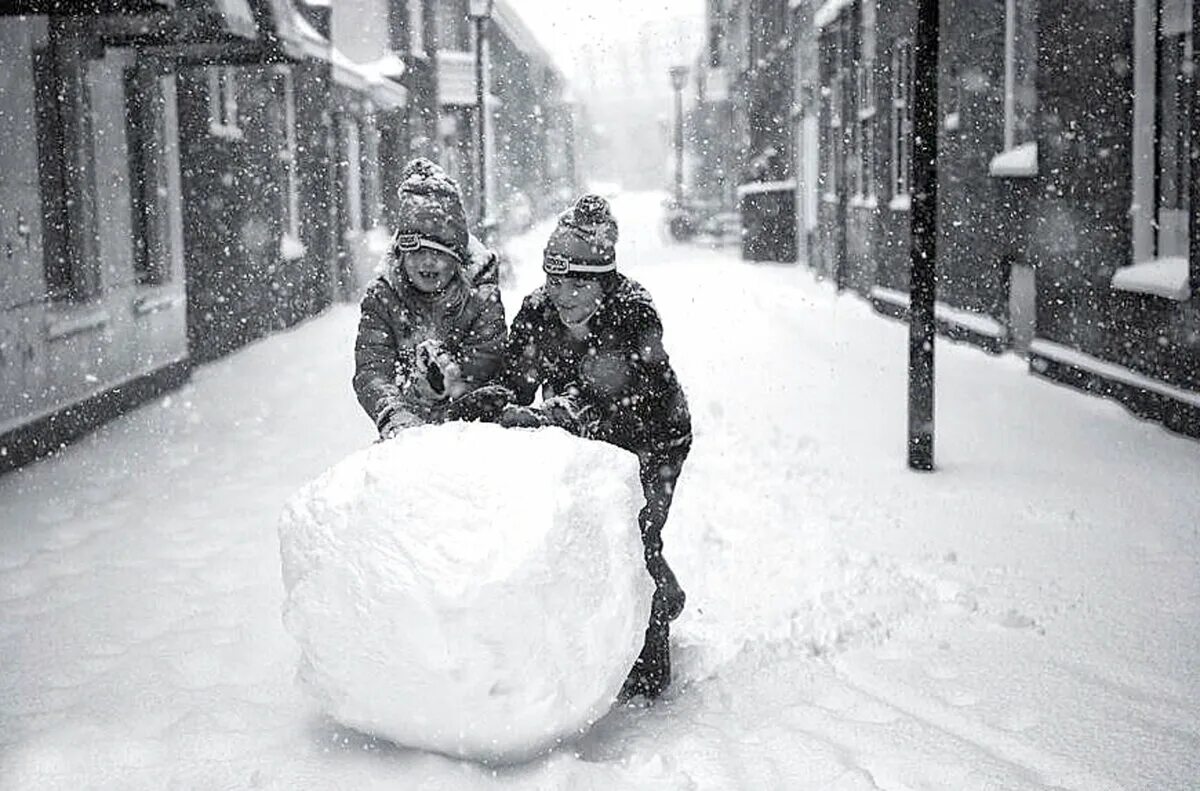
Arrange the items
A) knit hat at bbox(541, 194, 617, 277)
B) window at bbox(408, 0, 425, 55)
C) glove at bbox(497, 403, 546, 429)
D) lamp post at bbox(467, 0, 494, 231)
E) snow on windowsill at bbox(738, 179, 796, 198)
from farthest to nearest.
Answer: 1. window at bbox(408, 0, 425, 55)
2. snow on windowsill at bbox(738, 179, 796, 198)
3. lamp post at bbox(467, 0, 494, 231)
4. knit hat at bbox(541, 194, 617, 277)
5. glove at bbox(497, 403, 546, 429)

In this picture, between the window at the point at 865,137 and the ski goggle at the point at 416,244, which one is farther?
the window at the point at 865,137

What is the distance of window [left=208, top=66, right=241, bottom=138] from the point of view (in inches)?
514

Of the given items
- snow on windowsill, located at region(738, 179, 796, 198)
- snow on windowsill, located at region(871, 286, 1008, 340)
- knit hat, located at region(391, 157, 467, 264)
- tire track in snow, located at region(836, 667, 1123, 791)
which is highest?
snow on windowsill, located at region(738, 179, 796, 198)

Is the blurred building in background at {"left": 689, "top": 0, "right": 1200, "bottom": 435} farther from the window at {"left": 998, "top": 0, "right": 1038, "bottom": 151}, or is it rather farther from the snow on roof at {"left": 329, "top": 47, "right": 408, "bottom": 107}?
the snow on roof at {"left": 329, "top": 47, "right": 408, "bottom": 107}

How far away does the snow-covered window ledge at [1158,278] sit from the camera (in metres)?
7.21

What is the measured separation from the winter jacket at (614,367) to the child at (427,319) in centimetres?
19

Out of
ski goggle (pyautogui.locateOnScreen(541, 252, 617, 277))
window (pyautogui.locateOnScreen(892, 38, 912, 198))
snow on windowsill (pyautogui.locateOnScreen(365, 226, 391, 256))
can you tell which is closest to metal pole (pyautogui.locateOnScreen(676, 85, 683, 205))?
snow on windowsill (pyautogui.locateOnScreen(365, 226, 391, 256))

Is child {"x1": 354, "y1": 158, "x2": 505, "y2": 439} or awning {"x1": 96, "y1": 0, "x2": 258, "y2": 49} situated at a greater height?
awning {"x1": 96, "y1": 0, "x2": 258, "y2": 49}

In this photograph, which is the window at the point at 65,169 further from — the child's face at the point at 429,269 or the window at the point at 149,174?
the child's face at the point at 429,269

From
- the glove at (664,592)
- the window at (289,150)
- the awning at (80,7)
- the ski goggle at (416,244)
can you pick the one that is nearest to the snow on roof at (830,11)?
the window at (289,150)

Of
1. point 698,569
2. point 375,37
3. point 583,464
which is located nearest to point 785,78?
point 375,37

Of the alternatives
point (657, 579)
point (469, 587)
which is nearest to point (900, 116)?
point (657, 579)

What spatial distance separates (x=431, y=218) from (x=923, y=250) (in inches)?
136

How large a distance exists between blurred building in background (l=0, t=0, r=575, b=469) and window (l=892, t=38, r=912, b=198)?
6499 mm
